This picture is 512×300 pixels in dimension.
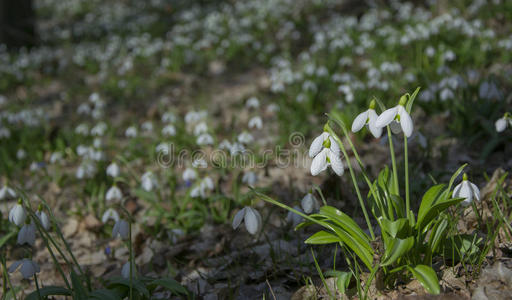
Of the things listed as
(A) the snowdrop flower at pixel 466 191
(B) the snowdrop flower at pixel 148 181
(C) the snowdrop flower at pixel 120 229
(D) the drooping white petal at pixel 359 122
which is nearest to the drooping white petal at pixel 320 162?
(D) the drooping white petal at pixel 359 122

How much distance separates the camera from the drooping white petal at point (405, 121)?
146cm

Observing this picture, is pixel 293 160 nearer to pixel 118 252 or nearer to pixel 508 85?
pixel 118 252

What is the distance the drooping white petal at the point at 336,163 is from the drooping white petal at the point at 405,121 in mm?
268

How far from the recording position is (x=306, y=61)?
5656mm

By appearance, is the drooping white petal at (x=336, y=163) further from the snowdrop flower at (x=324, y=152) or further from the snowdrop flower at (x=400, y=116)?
the snowdrop flower at (x=400, y=116)

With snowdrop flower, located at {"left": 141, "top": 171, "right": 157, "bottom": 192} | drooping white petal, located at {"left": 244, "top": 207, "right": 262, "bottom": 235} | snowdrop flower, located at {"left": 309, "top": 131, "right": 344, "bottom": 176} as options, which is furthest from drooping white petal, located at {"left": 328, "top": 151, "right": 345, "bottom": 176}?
snowdrop flower, located at {"left": 141, "top": 171, "right": 157, "bottom": 192}

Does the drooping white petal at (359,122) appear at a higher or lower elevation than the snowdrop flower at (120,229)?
higher

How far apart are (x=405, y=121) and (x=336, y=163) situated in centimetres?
30

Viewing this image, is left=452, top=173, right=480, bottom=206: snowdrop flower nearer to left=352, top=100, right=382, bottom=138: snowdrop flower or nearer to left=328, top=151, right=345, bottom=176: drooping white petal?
left=352, top=100, right=382, bottom=138: snowdrop flower

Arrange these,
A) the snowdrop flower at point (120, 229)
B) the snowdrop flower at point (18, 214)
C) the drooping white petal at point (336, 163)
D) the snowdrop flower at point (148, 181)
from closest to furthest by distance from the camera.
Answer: the drooping white petal at point (336, 163)
the snowdrop flower at point (18, 214)
the snowdrop flower at point (120, 229)
the snowdrop flower at point (148, 181)

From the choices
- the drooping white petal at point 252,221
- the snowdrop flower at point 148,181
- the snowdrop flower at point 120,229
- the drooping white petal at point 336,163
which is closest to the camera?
the drooping white petal at point 336,163

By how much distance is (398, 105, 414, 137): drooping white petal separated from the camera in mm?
1455

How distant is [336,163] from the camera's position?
158 centimetres

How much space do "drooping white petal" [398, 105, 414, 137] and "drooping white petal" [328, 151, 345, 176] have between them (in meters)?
0.27
